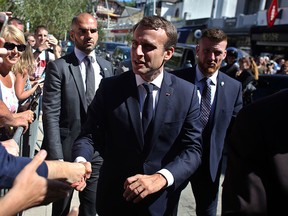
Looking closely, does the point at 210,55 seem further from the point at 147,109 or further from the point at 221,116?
the point at 147,109

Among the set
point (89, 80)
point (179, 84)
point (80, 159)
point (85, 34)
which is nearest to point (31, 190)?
point (80, 159)

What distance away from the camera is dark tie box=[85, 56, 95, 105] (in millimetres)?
3311

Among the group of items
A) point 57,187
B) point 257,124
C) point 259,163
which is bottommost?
point 57,187

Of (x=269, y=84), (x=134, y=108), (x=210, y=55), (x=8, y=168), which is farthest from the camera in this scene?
(x=269, y=84)

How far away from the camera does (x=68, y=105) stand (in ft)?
10.5

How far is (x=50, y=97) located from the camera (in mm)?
3145

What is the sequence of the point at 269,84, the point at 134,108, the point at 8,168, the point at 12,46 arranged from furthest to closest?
1. the point at 269,84
2. the point at 12,46
3. the point at 134,108
4. the point at 8,168

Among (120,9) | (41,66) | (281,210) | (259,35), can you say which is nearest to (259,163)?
(281,210)

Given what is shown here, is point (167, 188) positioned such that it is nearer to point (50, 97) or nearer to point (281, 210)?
point (281, 210)

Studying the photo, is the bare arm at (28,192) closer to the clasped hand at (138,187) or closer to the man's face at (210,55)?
the clasped hand at (138,187)

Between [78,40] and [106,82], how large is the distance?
116 centimetres

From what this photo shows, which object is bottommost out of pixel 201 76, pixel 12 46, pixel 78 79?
pixel 78 79

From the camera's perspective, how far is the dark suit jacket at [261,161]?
138 cm

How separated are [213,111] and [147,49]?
42.4 inches
